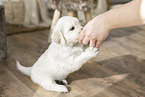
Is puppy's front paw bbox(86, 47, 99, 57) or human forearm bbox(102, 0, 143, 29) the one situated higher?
human forearm bbox(102, 0, 143, 29)

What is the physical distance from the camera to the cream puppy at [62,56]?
1.15m

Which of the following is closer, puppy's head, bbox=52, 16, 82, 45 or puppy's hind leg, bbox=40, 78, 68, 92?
puppy's head, bbox=52, 16, 82, 45

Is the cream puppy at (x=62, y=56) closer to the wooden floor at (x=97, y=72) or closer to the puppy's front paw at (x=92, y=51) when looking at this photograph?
the puppy's front paw at (x=92, y=51)

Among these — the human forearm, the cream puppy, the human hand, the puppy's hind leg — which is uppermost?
the human forearm

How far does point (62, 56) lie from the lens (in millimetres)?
1241

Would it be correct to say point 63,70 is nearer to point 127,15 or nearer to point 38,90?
point 38,90

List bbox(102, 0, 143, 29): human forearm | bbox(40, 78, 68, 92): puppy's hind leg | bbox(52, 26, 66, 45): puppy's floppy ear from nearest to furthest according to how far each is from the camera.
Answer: bbox(102, 0, 143, 29): human forearm
bbox(52, 26, 66, 45): puppy's floppy ear
bbox(40, 78, 68, 92): puppy's hind leg

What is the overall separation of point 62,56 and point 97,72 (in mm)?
501

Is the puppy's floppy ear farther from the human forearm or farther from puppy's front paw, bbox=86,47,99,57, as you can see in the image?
the human forearm

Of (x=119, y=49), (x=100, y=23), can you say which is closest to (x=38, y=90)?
(x=100, y=23)

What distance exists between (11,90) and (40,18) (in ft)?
6.90

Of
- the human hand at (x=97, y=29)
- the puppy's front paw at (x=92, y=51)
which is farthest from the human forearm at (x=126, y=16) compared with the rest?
the puppy's front paw at (x=92, y=51)

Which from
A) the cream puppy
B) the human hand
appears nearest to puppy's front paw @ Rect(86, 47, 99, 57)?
the cream puppy

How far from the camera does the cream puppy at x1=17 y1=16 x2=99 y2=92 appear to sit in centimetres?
115
